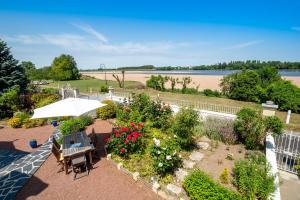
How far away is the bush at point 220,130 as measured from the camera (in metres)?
6.94

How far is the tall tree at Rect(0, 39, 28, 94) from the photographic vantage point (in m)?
13.9

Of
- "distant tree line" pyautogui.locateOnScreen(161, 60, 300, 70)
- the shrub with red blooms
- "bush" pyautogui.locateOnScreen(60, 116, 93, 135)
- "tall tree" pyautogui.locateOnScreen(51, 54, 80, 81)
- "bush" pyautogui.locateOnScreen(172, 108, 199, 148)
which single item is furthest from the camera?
"distant tree line" pyautogui.locateOnScreen(161, 60, 300, 70)

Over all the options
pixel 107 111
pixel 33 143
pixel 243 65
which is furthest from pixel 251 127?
pixel 243 65

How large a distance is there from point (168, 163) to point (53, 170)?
3684 millimetres

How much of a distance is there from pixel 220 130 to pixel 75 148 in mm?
5624

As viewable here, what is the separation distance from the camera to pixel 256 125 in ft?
20.4

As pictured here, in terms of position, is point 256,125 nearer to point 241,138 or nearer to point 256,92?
point 241,138

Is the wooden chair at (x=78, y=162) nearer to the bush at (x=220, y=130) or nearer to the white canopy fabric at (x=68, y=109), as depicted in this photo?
the white canopy fabric at (x=68, y=109)

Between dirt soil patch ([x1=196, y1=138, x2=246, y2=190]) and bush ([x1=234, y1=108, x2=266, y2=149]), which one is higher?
bush ([x1=234, y1=108, x2=266, y2=149])

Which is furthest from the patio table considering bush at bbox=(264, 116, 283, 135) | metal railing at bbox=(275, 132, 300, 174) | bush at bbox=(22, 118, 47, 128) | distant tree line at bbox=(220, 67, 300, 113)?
distant tree line at bbox=(220, 67, 300, 113)

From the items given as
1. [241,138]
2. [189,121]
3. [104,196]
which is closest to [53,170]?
[104,196]

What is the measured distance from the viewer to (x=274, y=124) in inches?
230

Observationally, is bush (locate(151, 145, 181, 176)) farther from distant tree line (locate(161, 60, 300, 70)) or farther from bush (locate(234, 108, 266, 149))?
distant tree line (locate(161, 60, 300, 70))

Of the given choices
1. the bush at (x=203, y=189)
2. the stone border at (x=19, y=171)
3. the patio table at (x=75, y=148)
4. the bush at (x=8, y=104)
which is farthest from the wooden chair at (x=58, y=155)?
the bush at (x=8, y=104)
